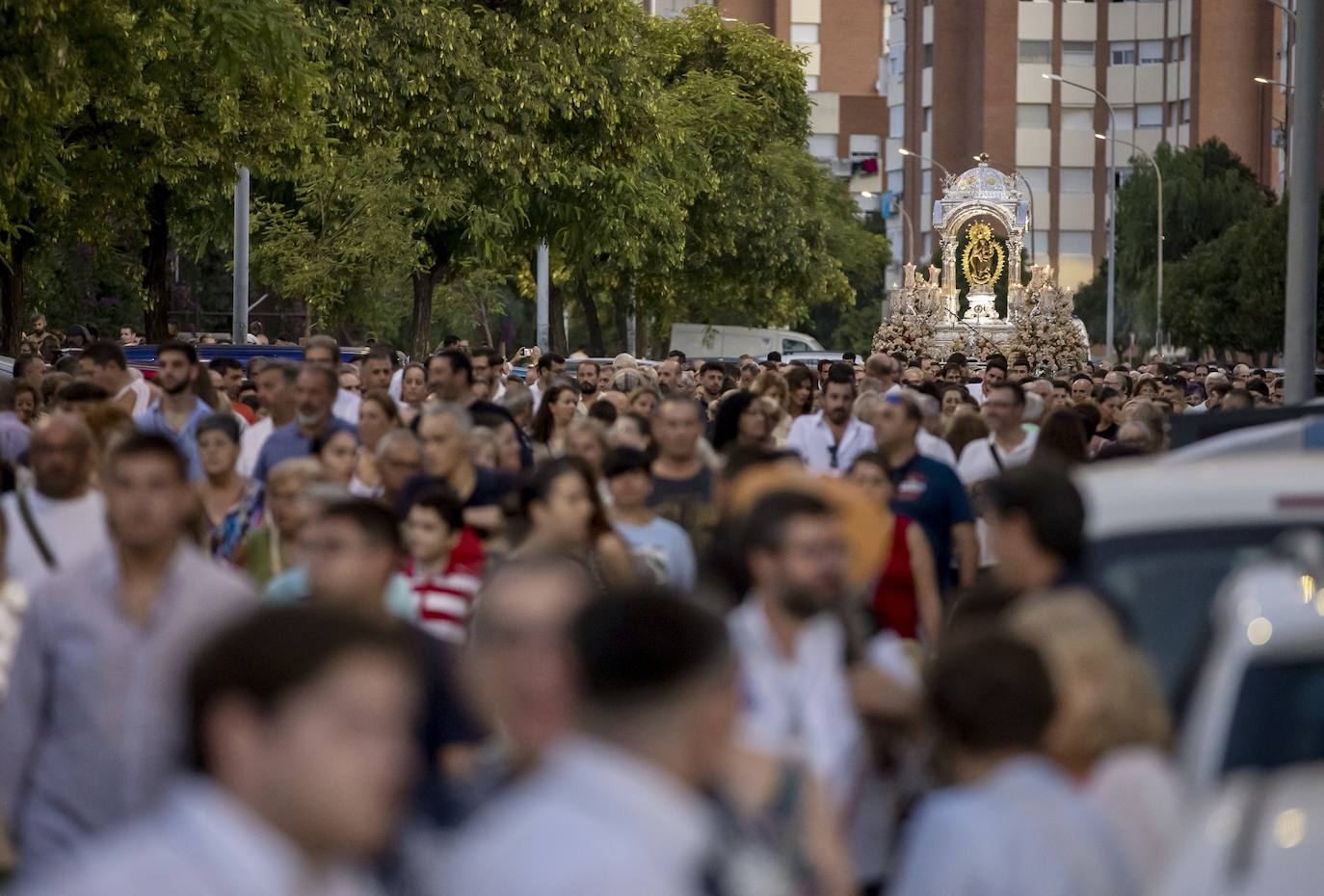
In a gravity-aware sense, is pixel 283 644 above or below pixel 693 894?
above

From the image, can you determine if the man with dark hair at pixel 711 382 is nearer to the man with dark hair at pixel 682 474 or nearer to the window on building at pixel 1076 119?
the man with dark hair at pixel 682 474

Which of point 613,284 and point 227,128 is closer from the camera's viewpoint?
point 227,128

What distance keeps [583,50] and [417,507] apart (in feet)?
97.1

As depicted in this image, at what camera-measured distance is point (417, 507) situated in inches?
318

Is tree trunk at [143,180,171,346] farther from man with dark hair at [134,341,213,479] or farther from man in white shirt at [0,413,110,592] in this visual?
man in white shirt at [0,413,110,592]

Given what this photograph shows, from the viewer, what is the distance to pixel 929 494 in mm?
10352

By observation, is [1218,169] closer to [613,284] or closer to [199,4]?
[613,284]

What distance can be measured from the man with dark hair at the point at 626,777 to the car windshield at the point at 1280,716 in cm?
133

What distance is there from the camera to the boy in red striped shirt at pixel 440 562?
769 cm

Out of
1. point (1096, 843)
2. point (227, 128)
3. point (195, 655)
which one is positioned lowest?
point (1096, 843)

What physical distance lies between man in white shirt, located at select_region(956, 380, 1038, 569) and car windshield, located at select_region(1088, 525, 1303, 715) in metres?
7.49


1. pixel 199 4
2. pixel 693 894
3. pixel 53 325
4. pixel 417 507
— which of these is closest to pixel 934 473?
pixel 417 507

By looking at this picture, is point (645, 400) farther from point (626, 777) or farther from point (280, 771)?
point (280, 771)

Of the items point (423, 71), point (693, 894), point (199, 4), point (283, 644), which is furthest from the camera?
point (423, 71)
